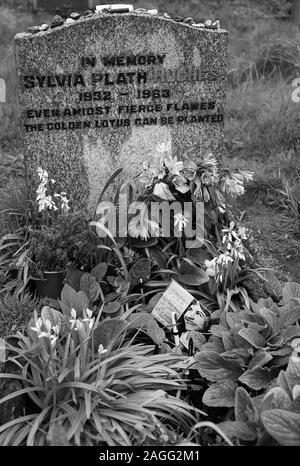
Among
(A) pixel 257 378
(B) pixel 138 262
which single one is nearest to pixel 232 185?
(B) pixel 138 262

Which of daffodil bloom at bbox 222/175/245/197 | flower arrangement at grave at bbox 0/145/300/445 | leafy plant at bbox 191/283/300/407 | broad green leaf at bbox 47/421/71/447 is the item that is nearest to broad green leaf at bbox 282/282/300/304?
flower arrangement at grave at bbox 0/145/300/445

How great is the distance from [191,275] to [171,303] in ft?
0.76

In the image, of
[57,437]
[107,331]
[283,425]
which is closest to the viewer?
[57,437]

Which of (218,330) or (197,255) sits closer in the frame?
(218,330)

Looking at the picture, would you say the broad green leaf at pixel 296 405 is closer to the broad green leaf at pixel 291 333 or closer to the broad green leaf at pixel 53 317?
the broad green leaf at pixel 291 333

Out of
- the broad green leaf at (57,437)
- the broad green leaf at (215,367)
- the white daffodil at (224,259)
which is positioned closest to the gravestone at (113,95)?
the white daffodil at (224,259)

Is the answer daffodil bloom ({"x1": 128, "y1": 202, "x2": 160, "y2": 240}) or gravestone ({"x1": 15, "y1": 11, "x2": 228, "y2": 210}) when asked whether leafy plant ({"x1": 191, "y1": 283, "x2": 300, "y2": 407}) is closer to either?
daffodil bloom ({"x1": 128, "y1": 202, "x2": 160, "y2": 240})

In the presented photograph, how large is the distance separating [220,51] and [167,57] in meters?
0.32

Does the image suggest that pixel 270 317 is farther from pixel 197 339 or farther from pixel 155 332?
pixel 155 332

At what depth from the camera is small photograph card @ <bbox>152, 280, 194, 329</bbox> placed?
3.15 metres

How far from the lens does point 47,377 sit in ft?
8.21

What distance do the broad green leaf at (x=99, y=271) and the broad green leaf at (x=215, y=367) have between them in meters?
0.77

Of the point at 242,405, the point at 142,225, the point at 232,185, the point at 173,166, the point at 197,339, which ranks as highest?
the point at 173,166

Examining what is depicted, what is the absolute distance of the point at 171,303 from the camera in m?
3.17
